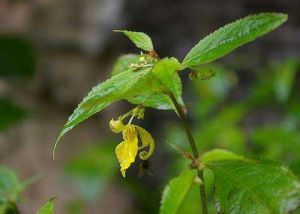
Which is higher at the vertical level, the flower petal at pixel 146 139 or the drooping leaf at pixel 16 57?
the flower petal at pixel 146 139

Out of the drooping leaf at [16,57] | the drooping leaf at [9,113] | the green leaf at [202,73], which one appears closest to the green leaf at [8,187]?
the green leaf at [202,73]

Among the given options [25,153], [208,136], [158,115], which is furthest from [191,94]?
[25,153]

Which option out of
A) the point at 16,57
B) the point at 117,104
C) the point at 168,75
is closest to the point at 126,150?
the point at 168,75

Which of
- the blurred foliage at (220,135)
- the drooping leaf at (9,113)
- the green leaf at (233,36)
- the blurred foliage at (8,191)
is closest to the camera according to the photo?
the green leaf at (233,36)

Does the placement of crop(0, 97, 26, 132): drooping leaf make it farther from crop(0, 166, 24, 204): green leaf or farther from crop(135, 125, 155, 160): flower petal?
crop(135, 125, 155, 160): flower petal

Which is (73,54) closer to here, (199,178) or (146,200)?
(146,200)

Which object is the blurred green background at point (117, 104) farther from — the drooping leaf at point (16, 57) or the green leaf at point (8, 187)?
the green leaf at point (8, 187)

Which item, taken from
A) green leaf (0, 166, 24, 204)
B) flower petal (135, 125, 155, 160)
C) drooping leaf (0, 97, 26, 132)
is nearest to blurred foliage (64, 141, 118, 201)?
drooping leaf (0, 97, 26, 132)

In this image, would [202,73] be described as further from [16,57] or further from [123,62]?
[16,57]
